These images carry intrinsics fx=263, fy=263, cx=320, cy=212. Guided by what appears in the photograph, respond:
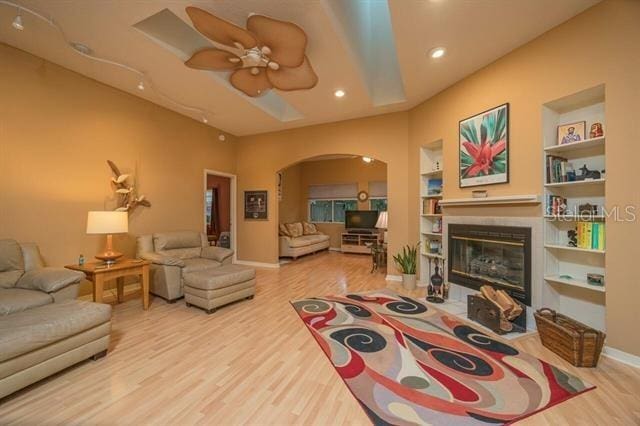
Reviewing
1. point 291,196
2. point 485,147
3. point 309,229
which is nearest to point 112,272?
point 485,147

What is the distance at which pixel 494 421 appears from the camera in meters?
1.55

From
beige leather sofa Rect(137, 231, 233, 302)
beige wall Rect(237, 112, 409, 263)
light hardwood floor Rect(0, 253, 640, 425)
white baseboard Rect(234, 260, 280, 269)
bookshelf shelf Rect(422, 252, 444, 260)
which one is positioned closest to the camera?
light hardwood floor Rect(0, 253, 640, 425)

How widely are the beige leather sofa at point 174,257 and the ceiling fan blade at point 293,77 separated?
8.56 feet

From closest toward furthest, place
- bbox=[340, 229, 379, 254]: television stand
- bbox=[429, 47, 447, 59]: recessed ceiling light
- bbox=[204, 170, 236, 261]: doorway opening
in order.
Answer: bbox=[429, 47, 447, 59]: recessed ceiling light → bbox=[204, 170, 236, 261]: doorway opening → bbox=[340, 229, 379, 254]: television stand

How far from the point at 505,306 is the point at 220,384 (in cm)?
279

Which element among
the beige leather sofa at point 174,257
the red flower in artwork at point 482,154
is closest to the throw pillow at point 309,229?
the beige leather sofa at point 174,257

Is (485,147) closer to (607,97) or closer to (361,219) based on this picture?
(607,97)

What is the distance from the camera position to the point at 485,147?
10.6 feet

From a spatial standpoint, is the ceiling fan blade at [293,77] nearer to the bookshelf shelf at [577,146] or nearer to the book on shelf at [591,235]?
the bookshelf shelf at [577,146]

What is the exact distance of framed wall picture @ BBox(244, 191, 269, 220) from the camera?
19.6 ft

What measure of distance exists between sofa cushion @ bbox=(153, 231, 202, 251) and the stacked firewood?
→ 427cm

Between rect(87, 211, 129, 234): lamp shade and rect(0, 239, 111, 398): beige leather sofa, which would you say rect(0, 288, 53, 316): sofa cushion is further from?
rect(87, 211, 129, 234): lamp shade

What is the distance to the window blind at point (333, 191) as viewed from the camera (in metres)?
8.62

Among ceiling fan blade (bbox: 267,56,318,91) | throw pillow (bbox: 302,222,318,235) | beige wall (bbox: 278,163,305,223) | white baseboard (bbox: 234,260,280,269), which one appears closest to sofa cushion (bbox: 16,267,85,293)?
ceiling fan blade (bbox: 267,56,318,91)
